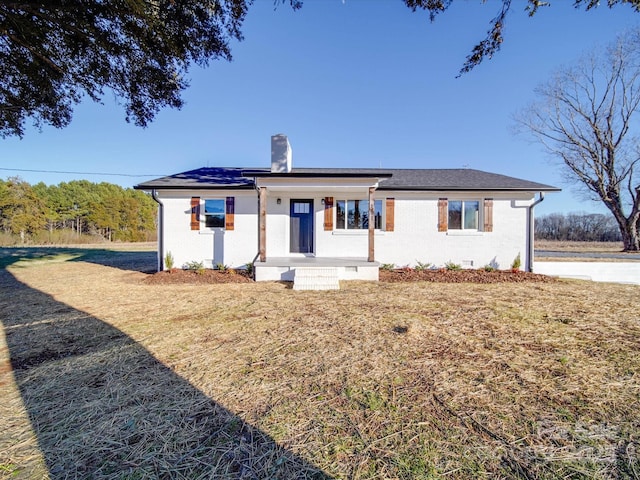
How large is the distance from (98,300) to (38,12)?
5.74 metres

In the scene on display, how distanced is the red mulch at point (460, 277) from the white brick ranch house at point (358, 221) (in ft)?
3.17

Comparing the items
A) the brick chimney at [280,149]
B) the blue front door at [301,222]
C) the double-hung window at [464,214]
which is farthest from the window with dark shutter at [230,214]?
the double-hung window at [464,214]

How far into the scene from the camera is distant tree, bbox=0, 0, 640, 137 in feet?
17.0

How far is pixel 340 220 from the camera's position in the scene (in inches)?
407

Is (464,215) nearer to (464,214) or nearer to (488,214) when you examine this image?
(464,214)

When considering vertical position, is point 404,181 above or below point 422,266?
above

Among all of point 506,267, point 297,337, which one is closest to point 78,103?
point 297,337

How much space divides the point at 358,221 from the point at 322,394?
838 centimetres

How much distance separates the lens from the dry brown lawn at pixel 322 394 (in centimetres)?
166

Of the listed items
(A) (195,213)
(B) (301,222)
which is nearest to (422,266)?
(B) (301,222)

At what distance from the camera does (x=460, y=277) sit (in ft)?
27.8

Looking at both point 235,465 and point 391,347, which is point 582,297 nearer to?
point 391,347

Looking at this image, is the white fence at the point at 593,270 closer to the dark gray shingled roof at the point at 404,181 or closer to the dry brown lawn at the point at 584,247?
the dark gray shingled roof at the point at 404,181

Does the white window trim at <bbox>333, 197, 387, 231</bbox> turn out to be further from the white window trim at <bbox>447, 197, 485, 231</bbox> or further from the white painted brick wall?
the white window trim at <bbox>447, 197, 485, 231</bbox>
